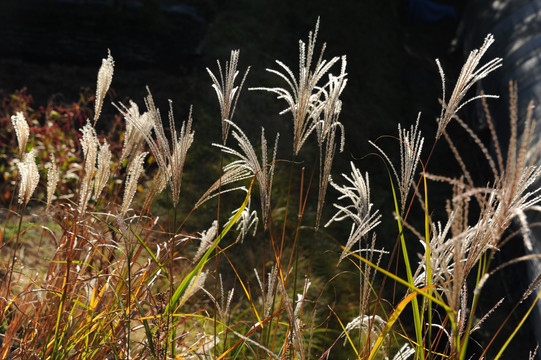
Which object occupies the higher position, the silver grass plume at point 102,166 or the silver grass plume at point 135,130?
the silver grass plume at point 135,130

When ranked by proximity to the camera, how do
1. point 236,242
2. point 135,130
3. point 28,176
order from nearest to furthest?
point 28,176, point 135,130, point 236,242

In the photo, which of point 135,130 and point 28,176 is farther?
point 135,130

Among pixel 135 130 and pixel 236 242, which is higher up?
pixel 135 130

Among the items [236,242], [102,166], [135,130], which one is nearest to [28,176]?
[102,166]

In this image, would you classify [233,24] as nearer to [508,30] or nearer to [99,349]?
[508,30]

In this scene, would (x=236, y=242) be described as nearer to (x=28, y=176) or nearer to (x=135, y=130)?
(x=135, y=130)

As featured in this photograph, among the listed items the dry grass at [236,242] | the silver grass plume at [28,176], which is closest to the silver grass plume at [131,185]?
the dry grass at [236,242]

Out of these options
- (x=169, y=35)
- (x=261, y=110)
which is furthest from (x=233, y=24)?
(x=261, y=110)

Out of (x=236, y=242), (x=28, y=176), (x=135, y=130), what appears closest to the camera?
(x=28, y=176)

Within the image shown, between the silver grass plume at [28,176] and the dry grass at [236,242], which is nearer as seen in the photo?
the dry grass at [236,242]

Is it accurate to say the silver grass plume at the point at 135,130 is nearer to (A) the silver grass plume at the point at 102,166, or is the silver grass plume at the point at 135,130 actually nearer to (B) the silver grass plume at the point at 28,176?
(A) the silver grass plume at the point at 102,166

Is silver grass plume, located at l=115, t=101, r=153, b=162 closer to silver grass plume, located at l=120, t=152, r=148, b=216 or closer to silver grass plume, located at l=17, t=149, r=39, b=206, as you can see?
silver grass plume, located at l=120, t=152, r=148, b=216

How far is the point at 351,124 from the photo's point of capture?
548cm

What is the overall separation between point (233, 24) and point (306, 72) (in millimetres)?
5152
